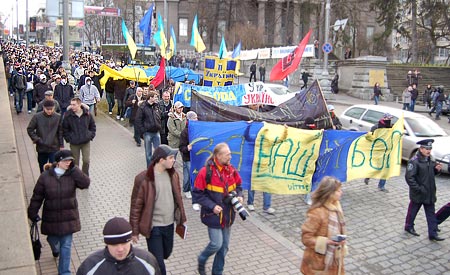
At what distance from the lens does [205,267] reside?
6.41 m

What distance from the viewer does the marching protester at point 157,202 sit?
5.25 meters

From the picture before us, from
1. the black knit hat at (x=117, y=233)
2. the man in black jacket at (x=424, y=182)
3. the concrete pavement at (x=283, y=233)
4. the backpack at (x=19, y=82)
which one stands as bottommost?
the concrete pavement at (x=283, y=233)

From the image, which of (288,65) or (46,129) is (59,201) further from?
(288,65)

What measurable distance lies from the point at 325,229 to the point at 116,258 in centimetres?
210

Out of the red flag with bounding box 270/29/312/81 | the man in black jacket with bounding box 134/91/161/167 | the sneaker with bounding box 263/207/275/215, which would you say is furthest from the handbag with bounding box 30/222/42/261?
the red flag with bounding box 270/29/312/81

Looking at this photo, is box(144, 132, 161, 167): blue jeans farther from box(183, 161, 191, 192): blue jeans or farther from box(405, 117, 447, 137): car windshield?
box(405, 117, 447, 137): car windshield

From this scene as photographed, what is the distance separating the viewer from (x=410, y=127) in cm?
1345

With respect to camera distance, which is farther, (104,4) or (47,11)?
(104,4)

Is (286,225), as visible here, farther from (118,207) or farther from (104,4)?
(104,4)

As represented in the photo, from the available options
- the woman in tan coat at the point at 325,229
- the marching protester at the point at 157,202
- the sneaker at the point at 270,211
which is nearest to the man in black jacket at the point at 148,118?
the sneaker at the point at 270,211

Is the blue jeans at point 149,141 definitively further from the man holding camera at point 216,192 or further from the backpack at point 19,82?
the backpack at point 19,82

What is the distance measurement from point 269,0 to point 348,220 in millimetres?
61496

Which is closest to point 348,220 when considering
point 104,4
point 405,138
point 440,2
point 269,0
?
point 405,138

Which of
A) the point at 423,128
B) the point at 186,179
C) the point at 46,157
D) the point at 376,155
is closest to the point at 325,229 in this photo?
the point at 186,179
